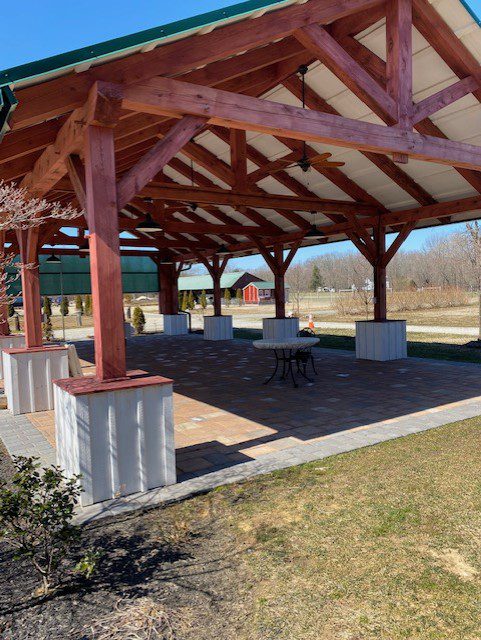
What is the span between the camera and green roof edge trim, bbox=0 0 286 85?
332 cm

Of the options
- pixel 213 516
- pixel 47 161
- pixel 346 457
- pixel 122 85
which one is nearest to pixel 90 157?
pixel 122 85

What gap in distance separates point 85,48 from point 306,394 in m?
5.71

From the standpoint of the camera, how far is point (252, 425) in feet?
19.9

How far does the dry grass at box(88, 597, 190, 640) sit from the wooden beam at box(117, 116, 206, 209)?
2.84 metres

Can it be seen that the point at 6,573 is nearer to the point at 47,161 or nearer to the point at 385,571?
the point at 385,571

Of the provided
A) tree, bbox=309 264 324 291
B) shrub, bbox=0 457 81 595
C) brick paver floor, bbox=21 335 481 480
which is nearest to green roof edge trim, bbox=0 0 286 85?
shrub, bbox=0 457 81 595

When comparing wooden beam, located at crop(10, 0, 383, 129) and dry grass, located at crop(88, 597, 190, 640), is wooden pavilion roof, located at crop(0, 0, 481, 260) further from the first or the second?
dry grass, located at crop(88, 597, 190, 640)

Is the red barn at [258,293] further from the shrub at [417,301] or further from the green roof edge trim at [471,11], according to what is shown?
the green roof edge trim at [471,11]

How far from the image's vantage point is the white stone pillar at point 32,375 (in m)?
7.27

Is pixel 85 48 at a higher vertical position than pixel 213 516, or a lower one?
higher

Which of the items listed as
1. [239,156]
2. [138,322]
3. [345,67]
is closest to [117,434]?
[345,67]

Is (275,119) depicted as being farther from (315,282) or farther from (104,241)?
(315,282)

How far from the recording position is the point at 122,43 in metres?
3.64

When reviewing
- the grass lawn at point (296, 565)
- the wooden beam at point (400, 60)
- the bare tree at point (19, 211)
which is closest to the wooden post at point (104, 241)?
the bare tree at point (19, 211)
